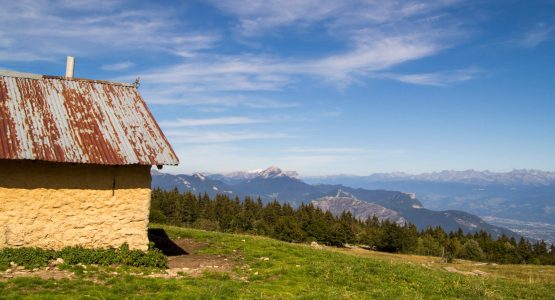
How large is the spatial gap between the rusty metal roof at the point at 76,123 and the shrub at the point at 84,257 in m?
3.76

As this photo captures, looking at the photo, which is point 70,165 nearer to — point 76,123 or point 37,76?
point 76,123

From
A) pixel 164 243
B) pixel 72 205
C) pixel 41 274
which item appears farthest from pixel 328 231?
pixel 41 274

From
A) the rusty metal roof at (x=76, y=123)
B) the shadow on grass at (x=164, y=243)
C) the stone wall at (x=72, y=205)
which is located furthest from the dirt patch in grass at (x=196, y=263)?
the rusty metal roof at (x=76, y=123)

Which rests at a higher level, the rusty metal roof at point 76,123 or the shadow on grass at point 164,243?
the rusty metal roof at point 76,123

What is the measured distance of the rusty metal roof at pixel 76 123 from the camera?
16703mm

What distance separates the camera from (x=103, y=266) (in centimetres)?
1603

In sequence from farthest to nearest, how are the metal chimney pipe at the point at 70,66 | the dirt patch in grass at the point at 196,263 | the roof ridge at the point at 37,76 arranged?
the metal chimney pipe at the point at 70,66, the roof ridge at the point at 37,76, the dirt patch in grass at the point at 196,263

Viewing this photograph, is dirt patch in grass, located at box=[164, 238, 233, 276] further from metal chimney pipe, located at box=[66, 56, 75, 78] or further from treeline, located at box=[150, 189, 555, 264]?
treeline, located at box=[150, 189, 555, 264]

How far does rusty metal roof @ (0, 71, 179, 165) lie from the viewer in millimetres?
16703

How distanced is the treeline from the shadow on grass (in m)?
82.9

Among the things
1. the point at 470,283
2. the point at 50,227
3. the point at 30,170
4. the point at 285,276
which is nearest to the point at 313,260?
the point at 285,276

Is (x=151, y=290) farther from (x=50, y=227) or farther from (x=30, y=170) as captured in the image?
(x=30, y=170)

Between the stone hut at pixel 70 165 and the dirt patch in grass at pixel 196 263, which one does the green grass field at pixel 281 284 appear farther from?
the stone hut at pixel 70 165

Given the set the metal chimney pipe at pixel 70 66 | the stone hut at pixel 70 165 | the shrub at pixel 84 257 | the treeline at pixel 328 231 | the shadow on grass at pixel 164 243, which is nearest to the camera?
the shrub at pixel 84 257
